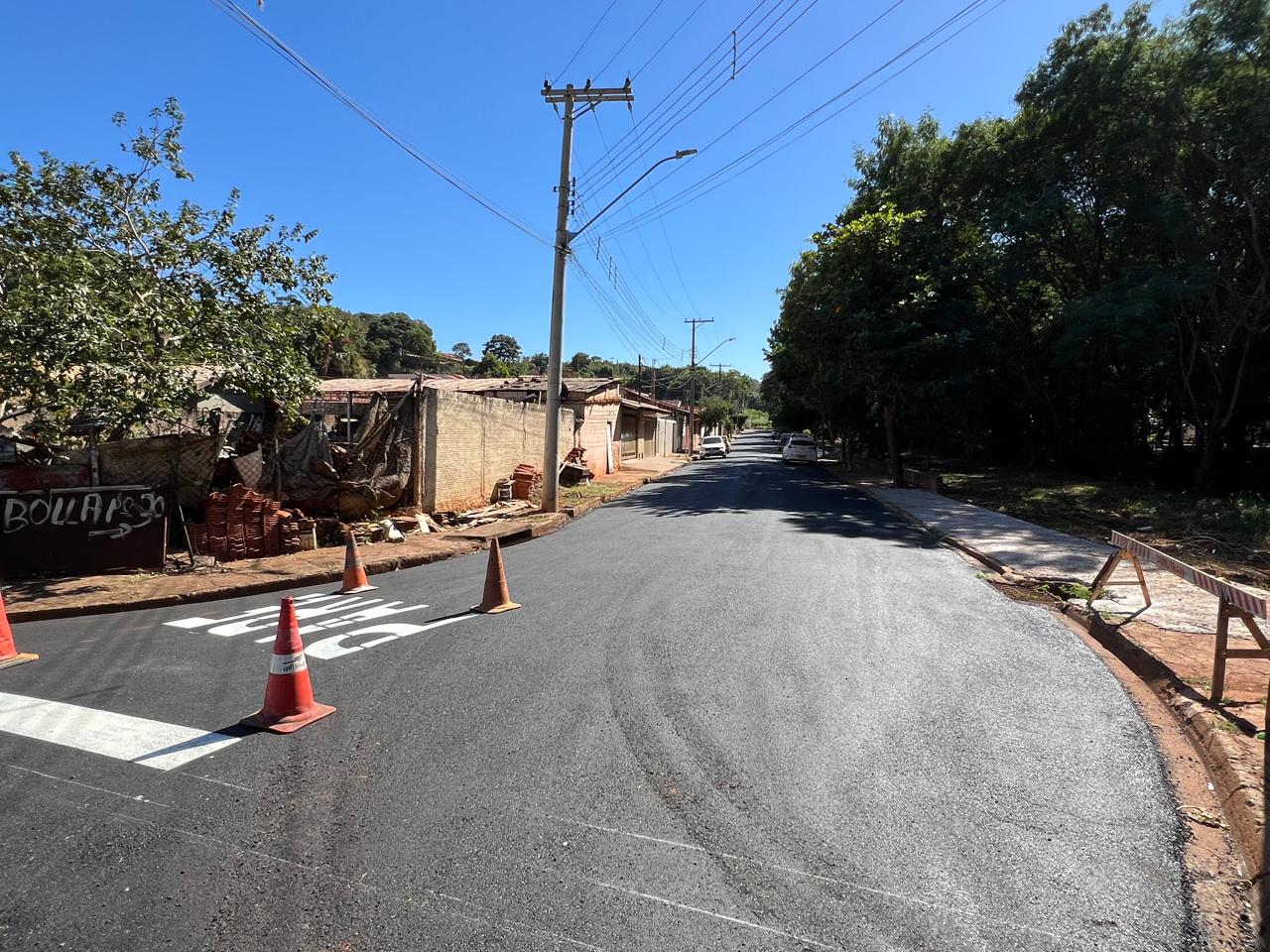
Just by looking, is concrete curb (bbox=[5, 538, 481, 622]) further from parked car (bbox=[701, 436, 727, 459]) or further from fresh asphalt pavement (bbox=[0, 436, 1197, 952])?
parked car (bbox=[701, 436, 727, 459])

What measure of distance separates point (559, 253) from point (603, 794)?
12897 mm

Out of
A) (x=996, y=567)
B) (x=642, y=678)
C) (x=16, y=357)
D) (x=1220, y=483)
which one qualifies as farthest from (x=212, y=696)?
(x=1220, y=483)

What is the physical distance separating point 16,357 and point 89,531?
2.24 meters

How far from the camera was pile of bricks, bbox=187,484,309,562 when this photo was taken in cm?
997

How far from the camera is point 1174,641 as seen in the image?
573 centimetres

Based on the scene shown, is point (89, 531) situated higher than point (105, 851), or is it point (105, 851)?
point (89, 531)

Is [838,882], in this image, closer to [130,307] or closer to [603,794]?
[603,794]

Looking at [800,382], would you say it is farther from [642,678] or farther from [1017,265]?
[642,678]

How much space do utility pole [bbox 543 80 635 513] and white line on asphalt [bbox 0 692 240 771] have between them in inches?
403

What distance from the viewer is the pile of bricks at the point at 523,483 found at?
55.8 feet

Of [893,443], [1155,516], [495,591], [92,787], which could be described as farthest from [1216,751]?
[893,443]

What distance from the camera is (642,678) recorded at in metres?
4.81

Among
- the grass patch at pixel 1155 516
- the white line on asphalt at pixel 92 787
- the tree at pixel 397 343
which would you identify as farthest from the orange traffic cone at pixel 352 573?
the tree at pixel 397 343

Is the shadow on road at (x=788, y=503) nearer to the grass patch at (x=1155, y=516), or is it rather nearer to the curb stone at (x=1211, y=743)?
the grass patch at (x=1155, y=516)
